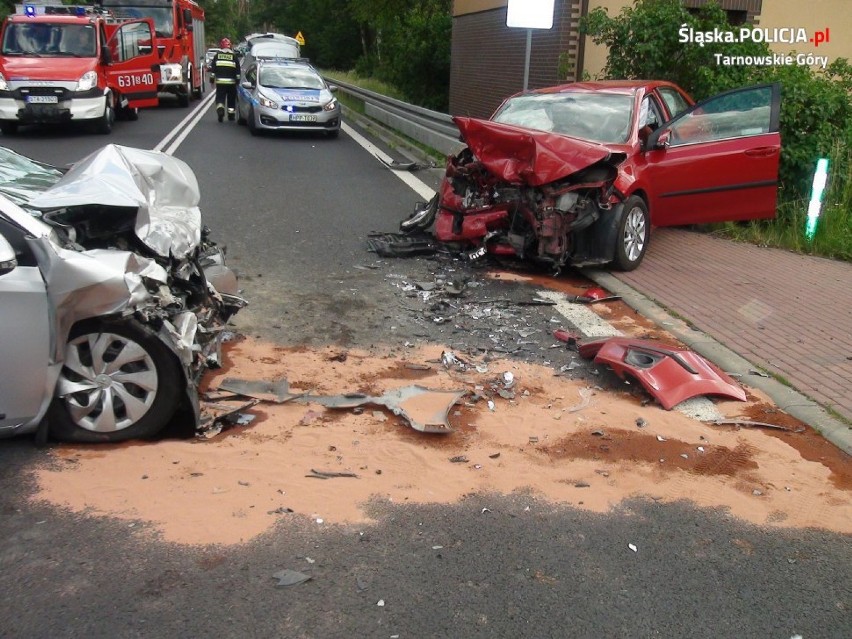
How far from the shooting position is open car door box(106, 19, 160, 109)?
1983 cm

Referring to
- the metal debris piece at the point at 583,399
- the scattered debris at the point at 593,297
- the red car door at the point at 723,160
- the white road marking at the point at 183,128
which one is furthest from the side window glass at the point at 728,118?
the white road marking at the point at 183,128

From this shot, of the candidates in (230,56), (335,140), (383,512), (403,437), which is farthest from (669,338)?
(230,56)

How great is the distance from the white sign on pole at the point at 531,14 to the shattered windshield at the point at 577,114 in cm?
294

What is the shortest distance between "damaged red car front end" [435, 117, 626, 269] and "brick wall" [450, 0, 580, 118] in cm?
866

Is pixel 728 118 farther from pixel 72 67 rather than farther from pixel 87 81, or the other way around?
pixel 72 67

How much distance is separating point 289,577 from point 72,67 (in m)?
17.3

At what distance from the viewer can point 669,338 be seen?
668cm

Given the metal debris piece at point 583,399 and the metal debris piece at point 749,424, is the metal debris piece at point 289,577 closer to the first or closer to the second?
the metal debris piece at point 583,399

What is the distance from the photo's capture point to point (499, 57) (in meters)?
20.1

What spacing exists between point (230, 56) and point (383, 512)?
63.3 feet

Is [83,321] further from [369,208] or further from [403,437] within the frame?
[369,208]

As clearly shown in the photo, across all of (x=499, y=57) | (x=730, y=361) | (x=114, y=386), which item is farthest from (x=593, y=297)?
(x=499, y=57)

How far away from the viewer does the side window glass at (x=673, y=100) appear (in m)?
9.59

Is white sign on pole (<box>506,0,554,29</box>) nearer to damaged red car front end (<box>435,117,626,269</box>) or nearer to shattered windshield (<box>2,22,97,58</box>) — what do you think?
damaged red car front end (<box>435,117,626,269</box>)
